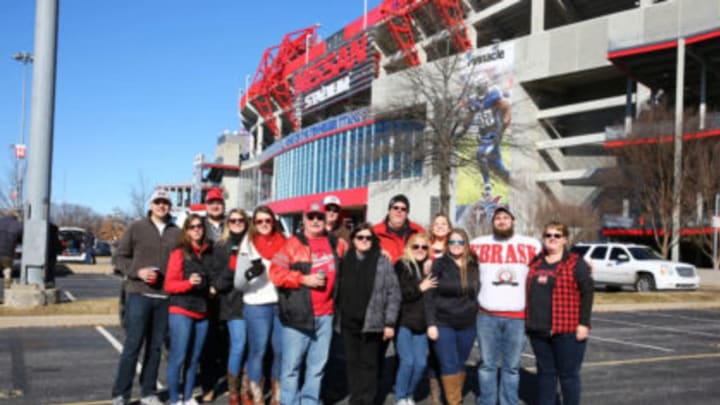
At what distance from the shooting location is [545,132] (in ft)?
149

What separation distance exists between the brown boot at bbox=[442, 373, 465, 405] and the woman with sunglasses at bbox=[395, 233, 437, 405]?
256 millimetres

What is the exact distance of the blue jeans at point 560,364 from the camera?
5.95 metres

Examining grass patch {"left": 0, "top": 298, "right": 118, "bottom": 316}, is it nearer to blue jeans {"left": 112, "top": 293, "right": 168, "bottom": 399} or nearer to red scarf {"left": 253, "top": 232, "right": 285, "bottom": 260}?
blue jeans {"left": 112, "top": 293, "right": 168, "bottom": 399}

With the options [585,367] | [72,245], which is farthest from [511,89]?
[585,367]

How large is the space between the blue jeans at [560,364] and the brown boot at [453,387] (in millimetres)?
715

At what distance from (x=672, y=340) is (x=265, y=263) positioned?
921 cm

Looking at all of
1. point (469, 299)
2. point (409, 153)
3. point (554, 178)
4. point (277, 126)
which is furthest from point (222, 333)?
point (277, 126)

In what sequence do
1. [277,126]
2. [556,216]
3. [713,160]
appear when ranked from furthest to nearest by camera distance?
[277,126] < [556,216] < [713,160]

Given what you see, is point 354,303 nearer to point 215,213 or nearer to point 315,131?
point 215,213

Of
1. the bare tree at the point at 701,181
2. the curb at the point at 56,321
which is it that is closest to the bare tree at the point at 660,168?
the bare tree at the point at 701,181

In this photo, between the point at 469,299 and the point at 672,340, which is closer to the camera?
the point at 469,299

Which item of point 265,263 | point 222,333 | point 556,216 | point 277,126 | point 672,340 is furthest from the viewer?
point 277,126

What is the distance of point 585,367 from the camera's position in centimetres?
934

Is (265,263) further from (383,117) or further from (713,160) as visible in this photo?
(713,160)
